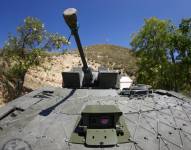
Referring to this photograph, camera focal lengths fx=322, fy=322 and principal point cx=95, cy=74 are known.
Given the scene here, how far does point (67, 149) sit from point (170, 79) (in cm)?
3165

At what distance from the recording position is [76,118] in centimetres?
828

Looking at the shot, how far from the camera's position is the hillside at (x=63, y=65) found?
1364 inches

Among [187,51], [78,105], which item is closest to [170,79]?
[187,51]

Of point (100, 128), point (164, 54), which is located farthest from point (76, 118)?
point (164, 54)

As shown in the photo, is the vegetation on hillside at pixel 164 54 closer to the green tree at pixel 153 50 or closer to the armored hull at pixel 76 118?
the green tree at pixel 153 50

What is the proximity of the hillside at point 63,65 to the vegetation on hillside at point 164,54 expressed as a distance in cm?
310

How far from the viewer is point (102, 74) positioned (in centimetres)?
1179

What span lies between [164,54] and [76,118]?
3115 cm

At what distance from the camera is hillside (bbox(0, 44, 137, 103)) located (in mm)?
34641

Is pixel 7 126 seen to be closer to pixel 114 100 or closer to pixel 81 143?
pixel 81 143

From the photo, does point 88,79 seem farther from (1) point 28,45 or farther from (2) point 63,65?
(2) point 63,65

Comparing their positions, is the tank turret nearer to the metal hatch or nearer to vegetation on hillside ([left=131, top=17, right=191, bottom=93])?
the metal hatch

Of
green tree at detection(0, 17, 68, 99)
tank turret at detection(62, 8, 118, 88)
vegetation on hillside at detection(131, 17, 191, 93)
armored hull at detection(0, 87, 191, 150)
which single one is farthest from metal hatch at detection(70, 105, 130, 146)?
vegetation on hillside at detection(131, 17, 191, 93)

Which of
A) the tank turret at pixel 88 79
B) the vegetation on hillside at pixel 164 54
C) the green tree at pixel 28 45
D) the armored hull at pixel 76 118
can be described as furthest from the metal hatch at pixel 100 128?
the vegetation on hillside at pixel 164 54
